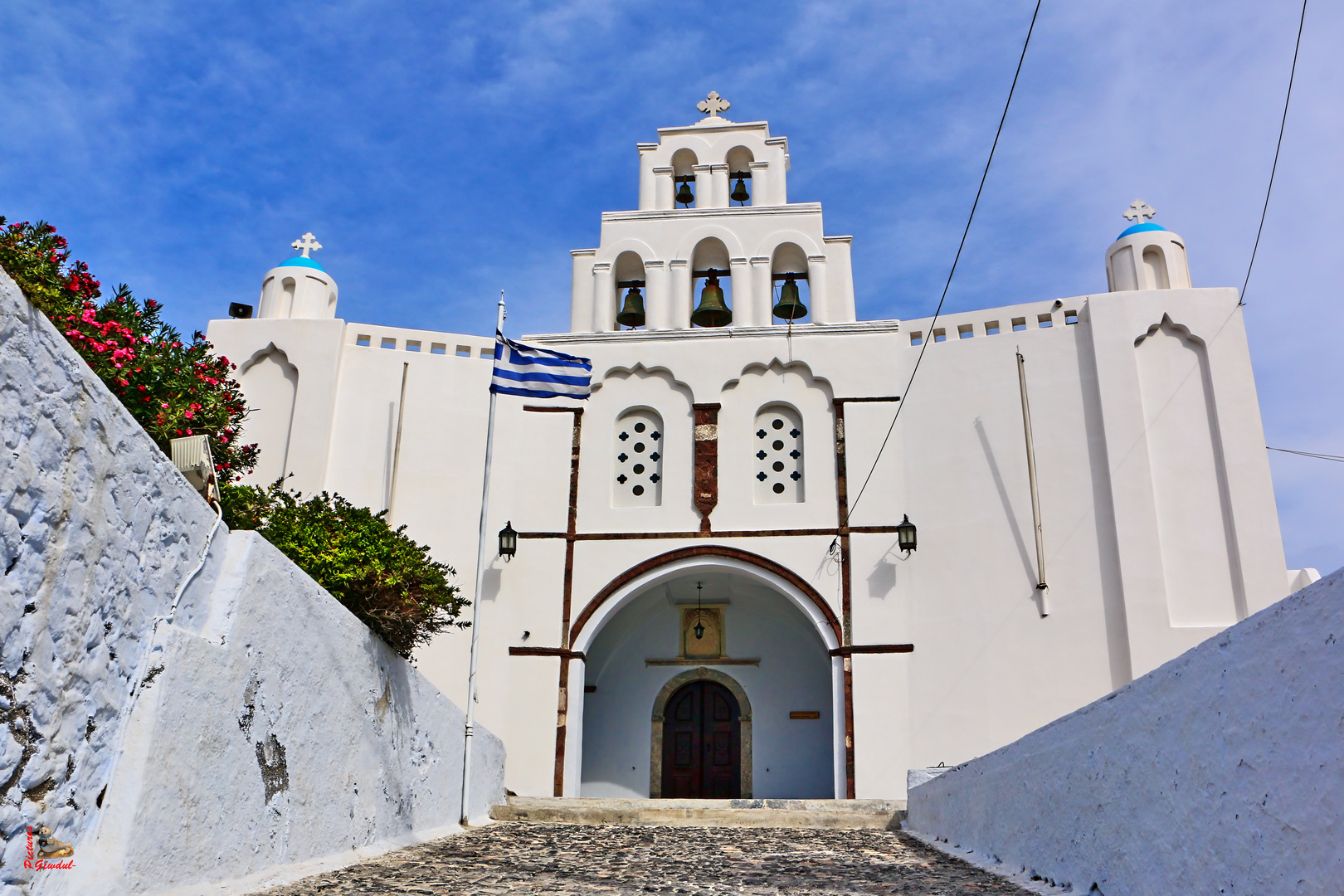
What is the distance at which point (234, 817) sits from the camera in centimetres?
387

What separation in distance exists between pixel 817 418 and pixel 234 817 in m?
9.43

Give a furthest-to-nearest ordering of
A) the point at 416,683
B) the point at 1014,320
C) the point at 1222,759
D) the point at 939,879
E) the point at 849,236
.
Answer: the point at 849,236 < the point at 1014,320 < the point at 416,683 < the point at 939,879 < the point at 1222,759

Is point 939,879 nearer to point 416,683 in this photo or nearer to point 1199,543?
point 416,683

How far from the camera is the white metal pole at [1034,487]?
36.7ft

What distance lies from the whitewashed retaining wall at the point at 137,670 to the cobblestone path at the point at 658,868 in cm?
45

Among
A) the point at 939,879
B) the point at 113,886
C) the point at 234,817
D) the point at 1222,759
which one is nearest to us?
the point at 1222,759

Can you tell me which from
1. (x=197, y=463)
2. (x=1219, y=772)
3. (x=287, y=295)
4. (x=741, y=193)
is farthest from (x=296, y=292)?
(x=1219, y=772)

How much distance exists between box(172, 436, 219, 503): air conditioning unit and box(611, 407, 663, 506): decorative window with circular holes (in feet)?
26.1

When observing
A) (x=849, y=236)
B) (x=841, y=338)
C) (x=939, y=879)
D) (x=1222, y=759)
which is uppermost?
(x=849, y=236)

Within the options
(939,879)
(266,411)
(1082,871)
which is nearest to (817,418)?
(266,411)

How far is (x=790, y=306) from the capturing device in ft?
43.5

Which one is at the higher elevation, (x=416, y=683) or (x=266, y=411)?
(x=266, y=411)

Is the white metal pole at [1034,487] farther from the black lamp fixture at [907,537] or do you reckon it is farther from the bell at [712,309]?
the bell at [712,309]

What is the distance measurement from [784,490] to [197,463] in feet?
27.9
